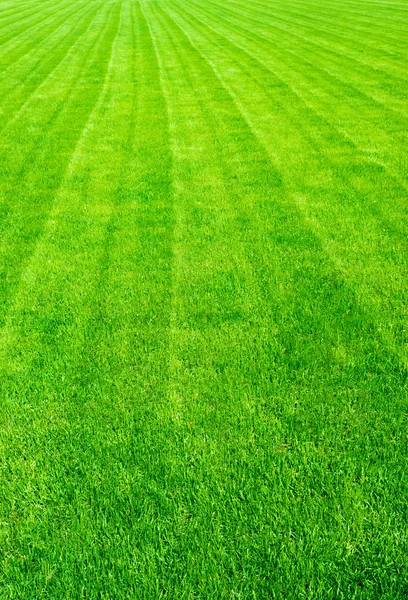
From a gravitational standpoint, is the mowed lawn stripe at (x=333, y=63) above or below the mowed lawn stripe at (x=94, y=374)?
above

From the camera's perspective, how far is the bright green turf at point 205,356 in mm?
2309

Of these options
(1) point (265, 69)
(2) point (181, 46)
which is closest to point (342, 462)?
(1) point (265, 69)

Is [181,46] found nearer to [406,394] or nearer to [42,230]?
[42,230]

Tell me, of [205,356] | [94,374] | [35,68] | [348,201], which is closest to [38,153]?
[348,201]

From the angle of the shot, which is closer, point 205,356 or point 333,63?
point 205,356

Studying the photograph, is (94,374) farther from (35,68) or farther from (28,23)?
(28,23)

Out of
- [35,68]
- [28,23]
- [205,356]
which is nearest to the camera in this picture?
[205,356]

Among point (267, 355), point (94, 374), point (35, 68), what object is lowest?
point (94, 374)

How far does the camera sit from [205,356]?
353 centimetres

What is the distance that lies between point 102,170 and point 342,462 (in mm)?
5421

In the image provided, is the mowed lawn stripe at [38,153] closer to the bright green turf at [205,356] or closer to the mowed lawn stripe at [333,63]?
the bright green turf at [205,356]

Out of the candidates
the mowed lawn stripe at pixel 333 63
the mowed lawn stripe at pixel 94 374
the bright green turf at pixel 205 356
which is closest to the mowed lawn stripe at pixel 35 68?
the bright green turf at pixel 205 356

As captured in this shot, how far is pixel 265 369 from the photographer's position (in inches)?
133

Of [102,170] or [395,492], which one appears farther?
[102,170]
